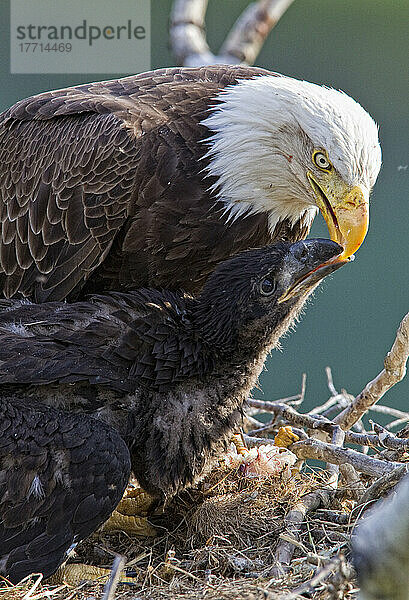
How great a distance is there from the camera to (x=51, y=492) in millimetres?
3344

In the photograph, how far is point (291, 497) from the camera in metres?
4.11

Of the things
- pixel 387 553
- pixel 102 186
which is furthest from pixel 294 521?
pixel 387 553

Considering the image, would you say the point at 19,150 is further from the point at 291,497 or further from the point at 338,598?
the point at 338,598

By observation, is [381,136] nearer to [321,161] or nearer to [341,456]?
[321,161]

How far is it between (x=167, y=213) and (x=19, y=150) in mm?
886

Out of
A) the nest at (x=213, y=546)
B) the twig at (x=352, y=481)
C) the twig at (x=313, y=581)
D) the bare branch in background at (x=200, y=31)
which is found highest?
the bare branch in background at (x=200, y=31)

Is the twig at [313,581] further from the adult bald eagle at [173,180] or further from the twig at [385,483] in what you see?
the adult bald eagle at [173,180]

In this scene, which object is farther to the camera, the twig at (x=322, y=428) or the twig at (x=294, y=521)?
the twig at (x=322, y=428)

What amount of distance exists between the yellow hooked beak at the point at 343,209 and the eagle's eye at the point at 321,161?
0.03 meters

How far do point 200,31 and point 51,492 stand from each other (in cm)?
343

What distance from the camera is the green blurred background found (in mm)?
7574

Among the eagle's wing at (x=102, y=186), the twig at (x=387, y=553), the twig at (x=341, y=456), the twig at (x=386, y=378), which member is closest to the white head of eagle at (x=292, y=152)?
the eagle's wing at (x=102, y=186)

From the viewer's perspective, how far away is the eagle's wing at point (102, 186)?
406cm

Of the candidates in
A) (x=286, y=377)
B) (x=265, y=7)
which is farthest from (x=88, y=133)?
(x=286, y=377)
